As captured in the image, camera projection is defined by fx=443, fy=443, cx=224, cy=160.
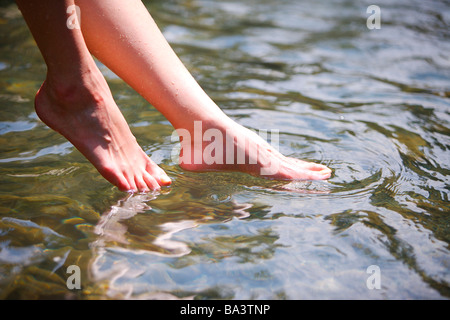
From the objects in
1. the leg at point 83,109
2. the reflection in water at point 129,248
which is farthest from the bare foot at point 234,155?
the reflection in water at point 129,248

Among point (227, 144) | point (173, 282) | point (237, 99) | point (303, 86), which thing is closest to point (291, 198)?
point (227, 144)

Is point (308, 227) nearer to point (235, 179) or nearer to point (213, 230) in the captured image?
point (213, 230)

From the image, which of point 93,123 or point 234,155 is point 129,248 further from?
point 234,155

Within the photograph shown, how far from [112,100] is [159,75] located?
18 centimetres

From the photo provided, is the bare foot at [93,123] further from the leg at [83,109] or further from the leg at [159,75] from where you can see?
the leg at [159,75]

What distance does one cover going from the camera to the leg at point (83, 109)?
1.23 metres

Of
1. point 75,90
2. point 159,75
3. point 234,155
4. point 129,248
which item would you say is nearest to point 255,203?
point 234,155

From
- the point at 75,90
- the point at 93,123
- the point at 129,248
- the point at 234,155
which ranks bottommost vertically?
the point at 129,248

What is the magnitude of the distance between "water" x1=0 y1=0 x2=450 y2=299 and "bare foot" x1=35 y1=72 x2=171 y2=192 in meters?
0.08

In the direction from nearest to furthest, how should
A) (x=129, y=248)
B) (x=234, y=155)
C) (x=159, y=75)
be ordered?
1. (x=129, y=248)
2. (x=159, y=75)
3. (x=234, y=155)

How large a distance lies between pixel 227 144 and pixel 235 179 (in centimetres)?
13

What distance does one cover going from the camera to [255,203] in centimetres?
142

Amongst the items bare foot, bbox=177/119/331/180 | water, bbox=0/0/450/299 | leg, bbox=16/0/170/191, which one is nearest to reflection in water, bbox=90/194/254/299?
water, bbox=0/0/450/299

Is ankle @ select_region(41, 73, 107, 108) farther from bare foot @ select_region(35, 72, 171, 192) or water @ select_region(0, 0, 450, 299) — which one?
water @ select_region(0, 0, 450, 299)
